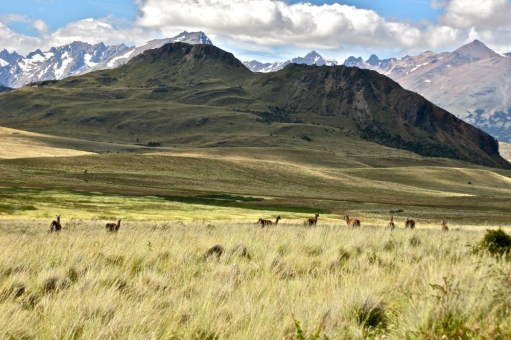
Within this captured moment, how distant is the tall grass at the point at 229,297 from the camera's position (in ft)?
17.2

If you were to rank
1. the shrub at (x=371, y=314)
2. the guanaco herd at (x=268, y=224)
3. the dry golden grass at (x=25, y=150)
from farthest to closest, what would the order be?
the dry golden grass at (x=25, y=150), the guanaco herd at (x=268, y=224), the shrub at (x=371, y=314)

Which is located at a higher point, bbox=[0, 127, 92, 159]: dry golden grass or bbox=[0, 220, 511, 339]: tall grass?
bbox=[0, 220, 511, 339]: tall grass

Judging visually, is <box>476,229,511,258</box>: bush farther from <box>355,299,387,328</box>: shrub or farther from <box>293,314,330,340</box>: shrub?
<box>293,314,330,340</box>: shrub

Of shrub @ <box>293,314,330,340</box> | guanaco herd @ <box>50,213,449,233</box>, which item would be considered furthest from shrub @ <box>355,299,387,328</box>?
guanaco herd @ <box>50,213,449,233</box>

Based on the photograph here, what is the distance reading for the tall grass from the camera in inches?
207

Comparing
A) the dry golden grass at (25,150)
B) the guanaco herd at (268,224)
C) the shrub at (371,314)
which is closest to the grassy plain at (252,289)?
the shrub at (371,314)

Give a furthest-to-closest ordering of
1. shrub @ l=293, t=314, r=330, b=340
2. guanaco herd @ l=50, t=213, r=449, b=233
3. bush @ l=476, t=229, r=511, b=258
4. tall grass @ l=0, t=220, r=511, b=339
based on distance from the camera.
Result: 1. guanaco herd @ l=50, t=213, r=449, b=233
2. bush @ l=476, t=229, r=511, b=258
3. tall grass @ l=0, t=220, r=511, b=339
4. shrub @ l=293, t=314, r=330, b=340

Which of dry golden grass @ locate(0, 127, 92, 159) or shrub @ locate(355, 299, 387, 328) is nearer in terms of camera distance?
shrub @ locate(355, 299, 387, 328)

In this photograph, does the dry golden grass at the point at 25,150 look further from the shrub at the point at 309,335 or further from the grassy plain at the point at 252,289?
the shrub at the point at 309,335

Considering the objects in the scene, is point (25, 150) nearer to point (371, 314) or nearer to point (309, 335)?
point (371, 314)

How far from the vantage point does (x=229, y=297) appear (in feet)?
21.8

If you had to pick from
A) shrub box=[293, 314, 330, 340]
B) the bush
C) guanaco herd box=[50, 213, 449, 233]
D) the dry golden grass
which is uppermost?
shrub box=[293, 314, 330, 340]

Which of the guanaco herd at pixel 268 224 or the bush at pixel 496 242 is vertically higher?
the bush at pixel 496 242

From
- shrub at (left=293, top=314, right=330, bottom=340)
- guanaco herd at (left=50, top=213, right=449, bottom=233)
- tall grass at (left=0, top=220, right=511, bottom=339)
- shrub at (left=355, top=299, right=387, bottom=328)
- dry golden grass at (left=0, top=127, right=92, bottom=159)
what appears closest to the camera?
shrub at (left=293, top=314, right=330, bottom=340)
